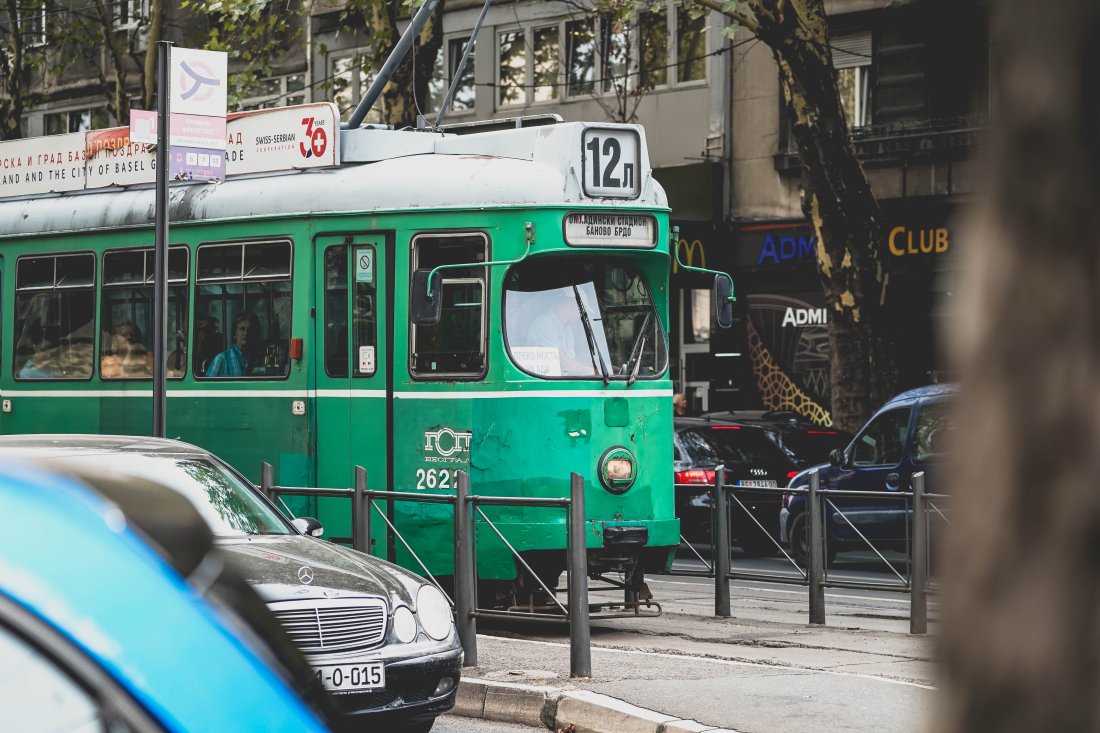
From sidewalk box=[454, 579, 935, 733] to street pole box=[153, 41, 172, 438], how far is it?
2796mm

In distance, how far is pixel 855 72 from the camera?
27234 millimetres

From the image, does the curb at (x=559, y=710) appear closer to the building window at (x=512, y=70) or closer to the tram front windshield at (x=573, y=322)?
the tram front windshield at (x=573, y=322)

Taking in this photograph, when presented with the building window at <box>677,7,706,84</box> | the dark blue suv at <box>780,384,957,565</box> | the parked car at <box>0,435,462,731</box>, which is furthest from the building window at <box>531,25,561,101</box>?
the parked car at <box>0,435,462,731</box>

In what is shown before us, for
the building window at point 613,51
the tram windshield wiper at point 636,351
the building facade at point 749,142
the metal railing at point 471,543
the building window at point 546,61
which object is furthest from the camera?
the building window at point 546,61

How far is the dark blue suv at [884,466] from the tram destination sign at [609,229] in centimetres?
413

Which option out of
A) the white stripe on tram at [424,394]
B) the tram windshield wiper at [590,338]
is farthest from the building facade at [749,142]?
the tram windshield wiper at [590,338]

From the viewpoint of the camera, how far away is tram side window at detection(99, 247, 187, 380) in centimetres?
1461

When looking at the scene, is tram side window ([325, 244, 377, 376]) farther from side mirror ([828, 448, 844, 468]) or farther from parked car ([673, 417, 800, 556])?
parked car ([673, 417, 800, 556])

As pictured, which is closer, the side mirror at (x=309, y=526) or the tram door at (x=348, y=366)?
the side mirror at (x=309, y=526)

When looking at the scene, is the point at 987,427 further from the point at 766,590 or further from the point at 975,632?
the point at 766,590

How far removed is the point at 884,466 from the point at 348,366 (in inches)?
256

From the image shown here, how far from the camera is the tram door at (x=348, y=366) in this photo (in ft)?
42.7

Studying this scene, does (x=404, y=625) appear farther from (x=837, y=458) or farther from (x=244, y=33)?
(x=244, y=33)

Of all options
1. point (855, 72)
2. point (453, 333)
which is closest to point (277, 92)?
point (855, 72)
